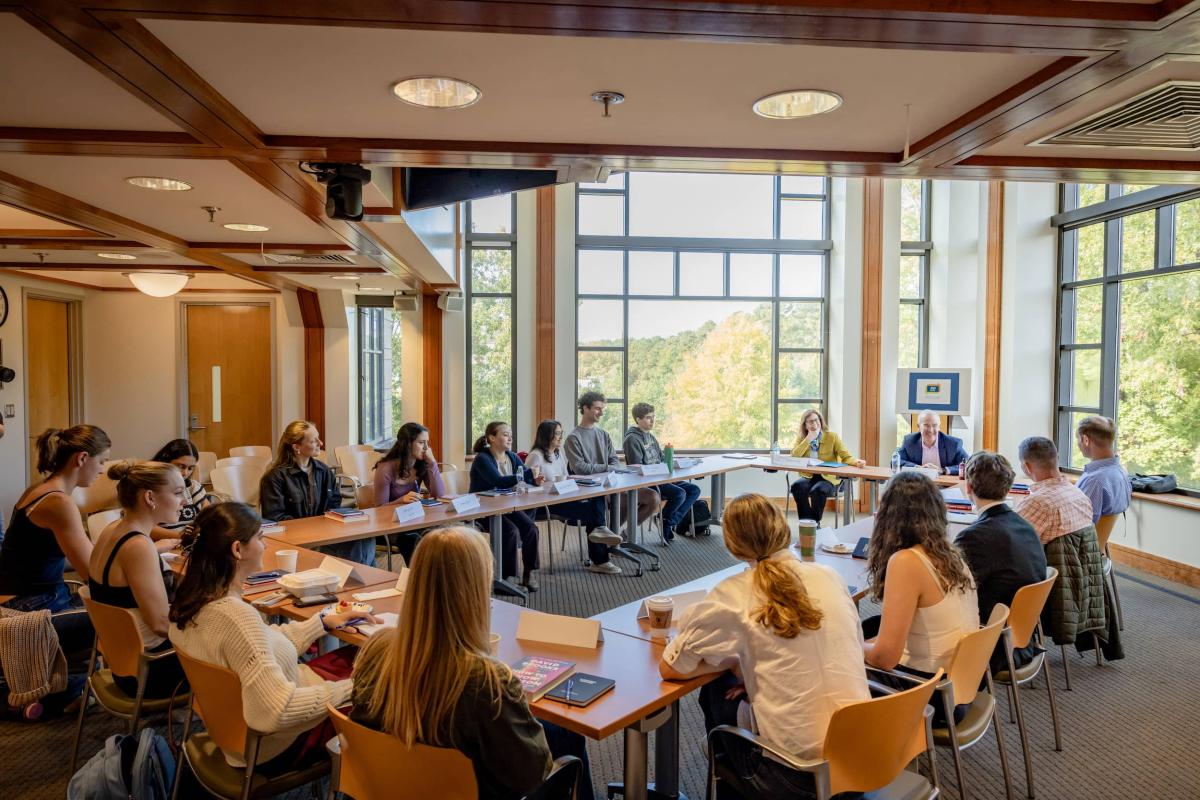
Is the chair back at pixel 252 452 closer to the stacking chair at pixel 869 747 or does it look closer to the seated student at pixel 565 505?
the seated student at pixel 565 505

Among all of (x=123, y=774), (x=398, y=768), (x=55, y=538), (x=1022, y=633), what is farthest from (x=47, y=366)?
(x=1022, y=633)

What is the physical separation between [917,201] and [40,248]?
28.1 feet

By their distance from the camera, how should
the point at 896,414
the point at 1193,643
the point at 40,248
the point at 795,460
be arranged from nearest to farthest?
1. the point at 1193,643
2. the point at 40,248
3. the point at 795,460
4. the point at 896,414

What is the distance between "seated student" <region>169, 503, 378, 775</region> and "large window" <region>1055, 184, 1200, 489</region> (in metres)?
6.77

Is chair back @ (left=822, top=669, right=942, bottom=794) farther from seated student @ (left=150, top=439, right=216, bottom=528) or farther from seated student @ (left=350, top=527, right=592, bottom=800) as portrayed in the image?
seated student @ (left=150, top=439, right=216, bottom=528)

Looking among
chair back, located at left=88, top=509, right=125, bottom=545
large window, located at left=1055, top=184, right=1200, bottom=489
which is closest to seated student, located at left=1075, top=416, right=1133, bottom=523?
large window, located at left=1055, top=184, right=1200, bottom=489

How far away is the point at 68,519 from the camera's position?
127 inches

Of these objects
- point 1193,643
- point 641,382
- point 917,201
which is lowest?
point 1193,643

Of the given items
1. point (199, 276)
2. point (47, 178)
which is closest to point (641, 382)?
point (199, 276)

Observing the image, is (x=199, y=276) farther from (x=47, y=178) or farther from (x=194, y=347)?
(x=47, y=178)

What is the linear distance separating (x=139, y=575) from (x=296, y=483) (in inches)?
81.6

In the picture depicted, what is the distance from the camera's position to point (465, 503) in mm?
4715

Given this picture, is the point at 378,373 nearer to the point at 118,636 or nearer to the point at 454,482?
the point at 454,482

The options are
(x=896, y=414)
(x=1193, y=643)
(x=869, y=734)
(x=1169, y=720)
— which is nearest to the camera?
(x=869, y=734)
